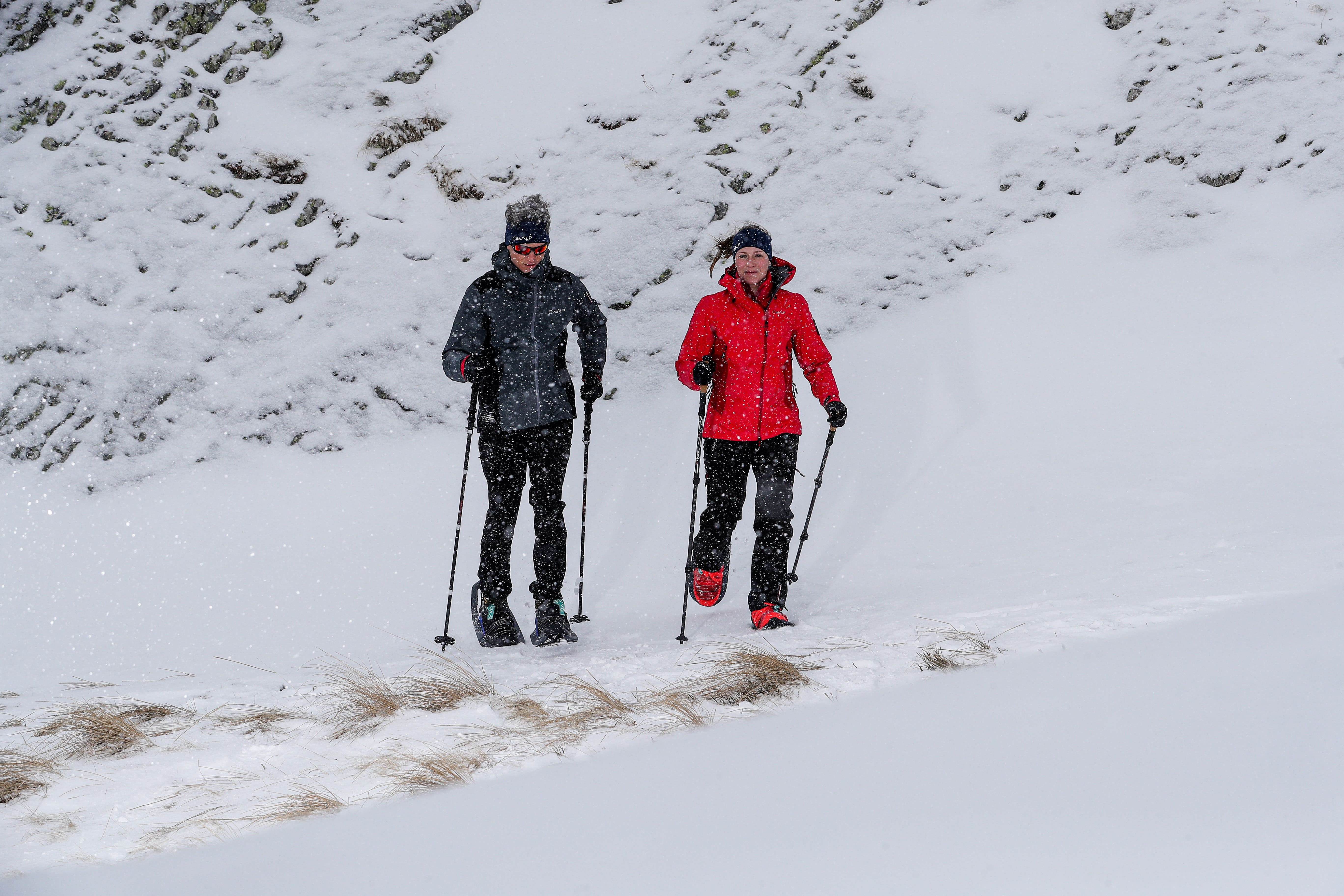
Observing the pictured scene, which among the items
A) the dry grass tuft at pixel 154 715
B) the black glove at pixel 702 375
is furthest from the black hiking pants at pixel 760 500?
the dry grass tuft at pixel 154 715

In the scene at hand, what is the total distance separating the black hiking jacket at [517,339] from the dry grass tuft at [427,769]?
2.00 meters

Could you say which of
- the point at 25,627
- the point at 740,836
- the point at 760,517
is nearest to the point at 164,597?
the point at 25,627

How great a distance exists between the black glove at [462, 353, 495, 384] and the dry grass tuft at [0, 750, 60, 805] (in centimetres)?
238

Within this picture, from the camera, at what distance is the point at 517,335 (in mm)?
4316

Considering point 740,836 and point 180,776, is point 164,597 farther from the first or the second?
point 740,836

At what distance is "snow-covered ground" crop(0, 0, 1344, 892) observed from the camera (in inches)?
79.0

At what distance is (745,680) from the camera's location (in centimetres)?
304

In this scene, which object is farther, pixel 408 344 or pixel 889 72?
pixel 889 72

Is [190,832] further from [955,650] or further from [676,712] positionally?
[955,650]

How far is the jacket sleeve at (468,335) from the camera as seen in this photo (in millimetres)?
4289

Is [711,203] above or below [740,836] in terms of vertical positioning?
above

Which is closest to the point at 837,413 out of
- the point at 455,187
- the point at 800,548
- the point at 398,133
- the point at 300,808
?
the point at 800,548

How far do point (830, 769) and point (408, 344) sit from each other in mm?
6370

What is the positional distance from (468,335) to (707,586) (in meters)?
1.94
